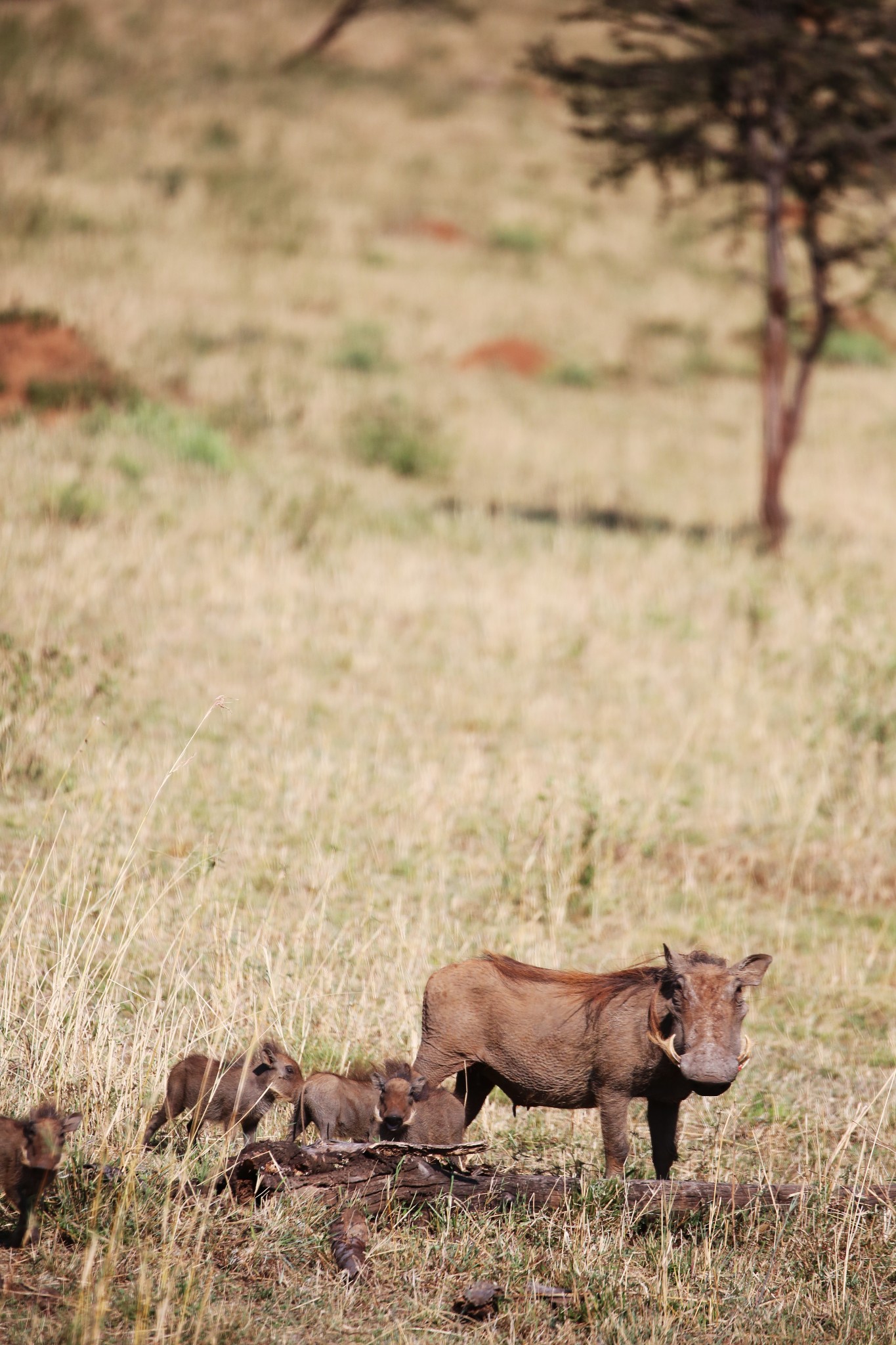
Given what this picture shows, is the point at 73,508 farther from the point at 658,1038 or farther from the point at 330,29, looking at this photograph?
the point at 330,29

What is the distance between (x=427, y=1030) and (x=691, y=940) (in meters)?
2.47

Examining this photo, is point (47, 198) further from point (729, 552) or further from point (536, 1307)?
point (536, 1307)

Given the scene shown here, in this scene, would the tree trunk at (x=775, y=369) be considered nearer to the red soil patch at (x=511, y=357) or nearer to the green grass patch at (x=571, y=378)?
the green grass patch at (x=571, y=378)

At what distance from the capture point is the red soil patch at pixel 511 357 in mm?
22234

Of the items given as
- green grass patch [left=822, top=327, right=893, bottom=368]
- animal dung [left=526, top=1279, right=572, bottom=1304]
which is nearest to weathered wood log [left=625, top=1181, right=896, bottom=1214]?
animal dung [left=526, top=1279, right=572, bottom=1304]

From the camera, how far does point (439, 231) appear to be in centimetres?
2898

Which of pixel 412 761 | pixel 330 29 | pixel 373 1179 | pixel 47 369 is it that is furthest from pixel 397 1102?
pixel 330 29

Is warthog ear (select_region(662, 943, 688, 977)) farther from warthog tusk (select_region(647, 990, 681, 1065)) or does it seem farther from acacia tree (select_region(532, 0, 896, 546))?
acacia tree (select_region(532, 0, 896, 546))

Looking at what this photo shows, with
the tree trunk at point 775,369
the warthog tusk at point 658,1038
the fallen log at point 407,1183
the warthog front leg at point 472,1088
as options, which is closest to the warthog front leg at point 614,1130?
the fallen log at point 407,1183

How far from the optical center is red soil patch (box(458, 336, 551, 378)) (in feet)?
72.9

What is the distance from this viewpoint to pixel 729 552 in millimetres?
12938

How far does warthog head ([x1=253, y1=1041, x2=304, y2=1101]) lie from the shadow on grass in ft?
32.8

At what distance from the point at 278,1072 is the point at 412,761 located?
3.70m

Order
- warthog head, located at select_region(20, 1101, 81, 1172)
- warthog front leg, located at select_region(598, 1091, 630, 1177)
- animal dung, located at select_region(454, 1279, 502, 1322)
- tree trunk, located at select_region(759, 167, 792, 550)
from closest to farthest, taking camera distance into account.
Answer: warthog head, located at select_region(20, 1101, 81, 1172) → animal dung, located at select_region(454, 1279, 502, 1322) → warthog front leg, located at select_region(598, 1091, 630, 1177) → tree trunk, located at select_region(759, 167, 792, 550)
